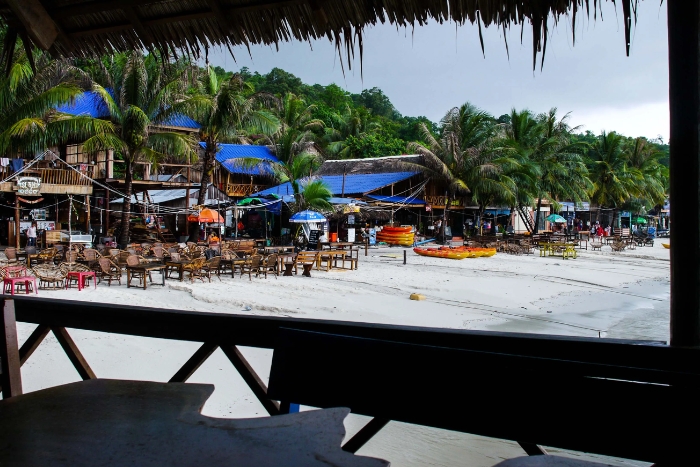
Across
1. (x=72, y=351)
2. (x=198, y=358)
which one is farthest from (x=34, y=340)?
(x=198, y=358)

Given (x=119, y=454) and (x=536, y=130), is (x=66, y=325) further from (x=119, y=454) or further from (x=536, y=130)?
(x=536, y=130)

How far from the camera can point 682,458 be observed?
1.62 metres

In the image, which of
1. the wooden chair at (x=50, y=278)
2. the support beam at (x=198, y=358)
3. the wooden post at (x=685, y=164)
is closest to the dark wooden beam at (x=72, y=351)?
the support beam at (x=198, y=358)

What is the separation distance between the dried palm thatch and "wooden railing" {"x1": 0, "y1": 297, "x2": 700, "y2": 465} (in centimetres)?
151

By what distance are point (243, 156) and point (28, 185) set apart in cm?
1381

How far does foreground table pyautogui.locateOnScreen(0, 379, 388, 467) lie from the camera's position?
1.62 m

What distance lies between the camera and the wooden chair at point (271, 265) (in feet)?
52.6

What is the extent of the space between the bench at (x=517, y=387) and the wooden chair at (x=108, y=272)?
12.4 metres

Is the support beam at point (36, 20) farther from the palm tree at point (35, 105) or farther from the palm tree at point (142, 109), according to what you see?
the palm tree at point (142, 109)

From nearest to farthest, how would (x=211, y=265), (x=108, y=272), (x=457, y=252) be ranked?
1. (x=108, y=272)
2. (x=211, y=265)
3. (x=457, y=252)

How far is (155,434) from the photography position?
1801 millimetres

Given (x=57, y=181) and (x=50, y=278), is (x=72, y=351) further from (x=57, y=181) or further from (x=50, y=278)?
(x=57, y=181)

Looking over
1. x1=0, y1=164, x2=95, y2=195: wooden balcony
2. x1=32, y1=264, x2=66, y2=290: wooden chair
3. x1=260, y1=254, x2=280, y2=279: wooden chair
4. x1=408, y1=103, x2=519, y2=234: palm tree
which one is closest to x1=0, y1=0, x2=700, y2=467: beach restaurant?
x1=32, y1=264, x2=66, y2=290: wooden chair

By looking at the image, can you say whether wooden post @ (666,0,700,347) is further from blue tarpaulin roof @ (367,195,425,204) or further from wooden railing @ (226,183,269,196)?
wooden railing @ (226,183,269,196)
